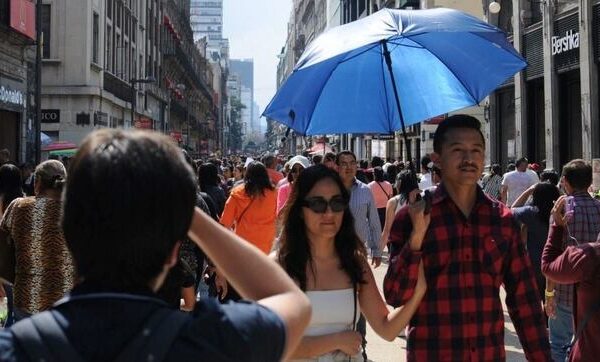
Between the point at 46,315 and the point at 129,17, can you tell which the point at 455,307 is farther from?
the point at 129,17

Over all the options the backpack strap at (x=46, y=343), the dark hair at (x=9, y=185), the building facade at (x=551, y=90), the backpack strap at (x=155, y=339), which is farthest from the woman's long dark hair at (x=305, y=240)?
the building facade at (x=551, y=90)

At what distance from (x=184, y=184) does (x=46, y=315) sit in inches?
15.4

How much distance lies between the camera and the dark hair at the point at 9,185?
6601mm

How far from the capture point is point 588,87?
20.3 meters

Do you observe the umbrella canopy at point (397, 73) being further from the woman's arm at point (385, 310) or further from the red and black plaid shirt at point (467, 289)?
the woman's arm at point (385, 310)

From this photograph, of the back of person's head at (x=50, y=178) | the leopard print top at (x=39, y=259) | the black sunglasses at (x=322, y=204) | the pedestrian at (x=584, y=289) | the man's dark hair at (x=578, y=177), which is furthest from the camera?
the man's dark hair at (x=578, y=177)

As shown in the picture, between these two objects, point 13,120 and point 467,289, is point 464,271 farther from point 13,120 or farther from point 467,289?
point 13,120

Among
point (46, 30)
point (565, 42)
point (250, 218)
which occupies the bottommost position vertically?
point (250, 218)

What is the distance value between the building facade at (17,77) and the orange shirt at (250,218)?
18193mm

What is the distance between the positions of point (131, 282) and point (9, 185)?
565cm

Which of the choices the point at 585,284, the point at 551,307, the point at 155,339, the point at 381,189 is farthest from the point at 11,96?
the point at 155,339

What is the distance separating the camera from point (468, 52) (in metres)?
4.56

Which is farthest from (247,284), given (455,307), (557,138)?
(557,138)

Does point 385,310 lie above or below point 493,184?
below
